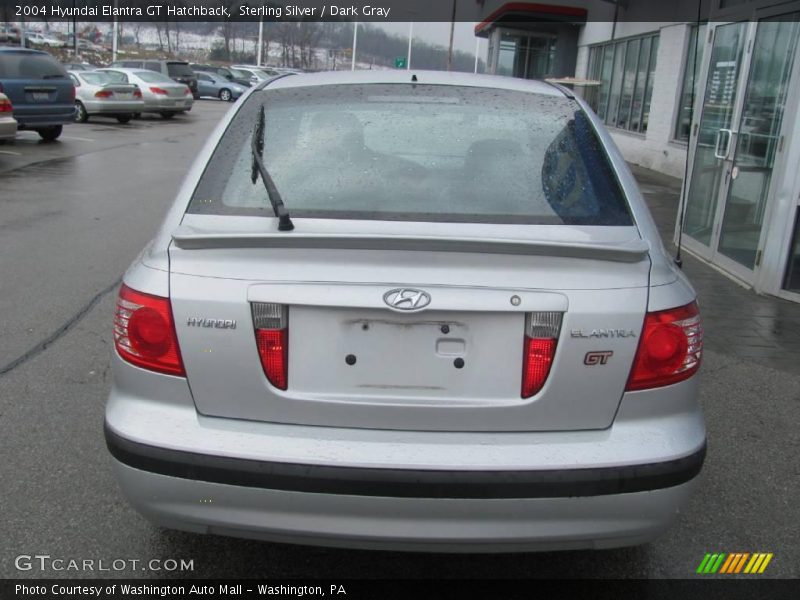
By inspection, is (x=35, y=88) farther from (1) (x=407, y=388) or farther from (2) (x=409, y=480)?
(2) (x=409, y=480)

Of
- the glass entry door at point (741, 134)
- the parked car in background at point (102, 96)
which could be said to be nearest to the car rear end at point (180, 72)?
the parked car in background at point (102, 96)

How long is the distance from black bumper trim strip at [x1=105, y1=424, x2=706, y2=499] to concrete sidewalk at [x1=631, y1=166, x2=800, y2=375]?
130 inches

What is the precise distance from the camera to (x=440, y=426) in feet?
7.25

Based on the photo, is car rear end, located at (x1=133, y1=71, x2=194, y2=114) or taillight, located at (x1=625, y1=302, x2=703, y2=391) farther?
car rear end, located at (x1=133, y1=71, x2=194, y2=114)

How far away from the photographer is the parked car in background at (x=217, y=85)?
37688 millimetres

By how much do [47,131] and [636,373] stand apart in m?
17.4

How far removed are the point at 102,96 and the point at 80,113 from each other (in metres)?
1.02

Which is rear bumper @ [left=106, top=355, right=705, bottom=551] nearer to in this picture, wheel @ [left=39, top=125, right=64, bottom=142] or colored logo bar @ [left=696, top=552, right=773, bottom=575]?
colored logo bar @ [left=696, top=552, right=773, bottom=575]

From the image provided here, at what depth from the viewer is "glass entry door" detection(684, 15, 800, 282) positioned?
22.2ft

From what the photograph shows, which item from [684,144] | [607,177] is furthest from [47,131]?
[607,177]

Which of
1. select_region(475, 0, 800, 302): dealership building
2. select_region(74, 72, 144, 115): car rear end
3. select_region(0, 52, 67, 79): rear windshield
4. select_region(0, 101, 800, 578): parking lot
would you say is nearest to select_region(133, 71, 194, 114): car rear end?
select_region(74, 72, 144, 115): car rear end

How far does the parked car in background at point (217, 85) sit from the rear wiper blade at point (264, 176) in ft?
119

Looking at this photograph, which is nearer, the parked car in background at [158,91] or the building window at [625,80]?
the building window at [625,80]

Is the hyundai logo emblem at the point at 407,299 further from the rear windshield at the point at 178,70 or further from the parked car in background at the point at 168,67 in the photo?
the rear windshield at the point at 178,70
